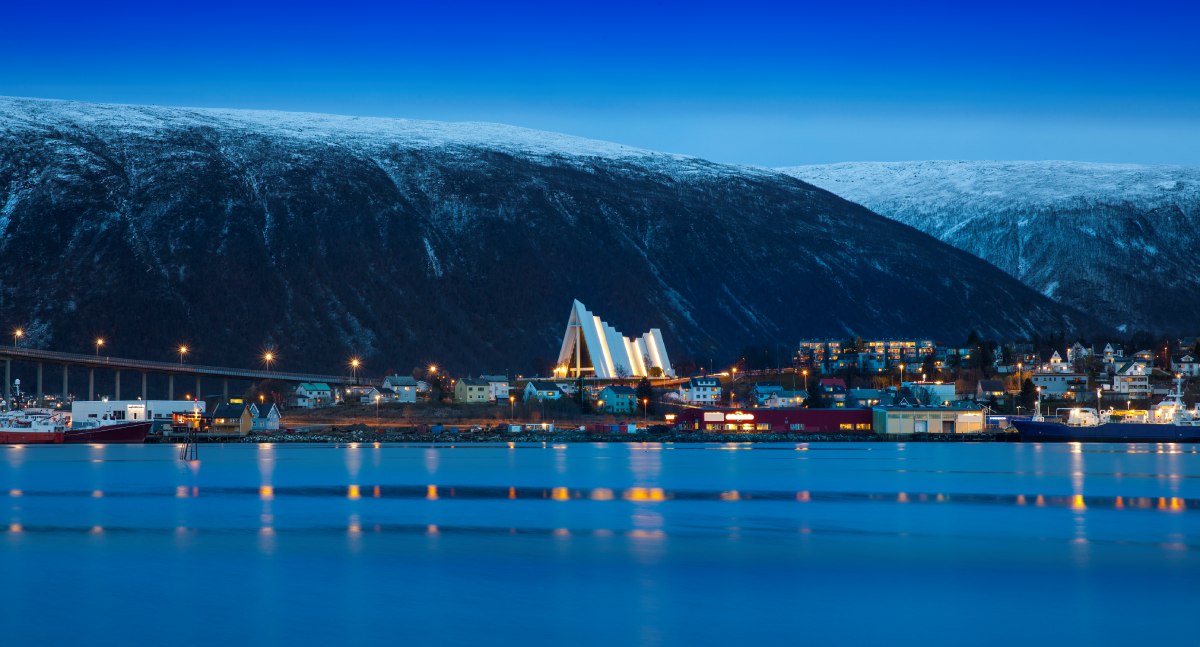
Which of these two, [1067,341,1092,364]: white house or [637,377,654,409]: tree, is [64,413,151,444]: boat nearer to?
[637,377,654,409]: tree

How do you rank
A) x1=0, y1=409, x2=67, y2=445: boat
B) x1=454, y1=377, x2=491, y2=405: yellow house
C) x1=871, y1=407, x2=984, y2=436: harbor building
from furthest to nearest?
x1=454, y1=377, x2=491, y2=405: yellow house, x1=871, y1=407, x2=984, y2=436: harbor building, x1=0, y1=409, x2=67, y2=445: boat

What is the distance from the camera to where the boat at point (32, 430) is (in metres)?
105

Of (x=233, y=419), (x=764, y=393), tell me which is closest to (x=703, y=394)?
(x=764, y=393)

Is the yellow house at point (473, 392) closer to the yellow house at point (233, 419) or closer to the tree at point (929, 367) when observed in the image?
the yellow house at point (233, 419)

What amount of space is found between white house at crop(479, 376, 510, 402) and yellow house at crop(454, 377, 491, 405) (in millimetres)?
151

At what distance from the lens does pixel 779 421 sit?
377 ft

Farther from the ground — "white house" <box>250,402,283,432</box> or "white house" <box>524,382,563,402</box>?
"white house" <box>524,382,563,402</box>

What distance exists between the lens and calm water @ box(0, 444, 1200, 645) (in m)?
22.6

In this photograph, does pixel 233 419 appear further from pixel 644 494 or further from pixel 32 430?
pixel 644 494

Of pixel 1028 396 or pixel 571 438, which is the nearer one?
pixel 571 438

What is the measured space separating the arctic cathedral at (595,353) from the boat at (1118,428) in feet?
204

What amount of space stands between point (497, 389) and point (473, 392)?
3023 millimetres

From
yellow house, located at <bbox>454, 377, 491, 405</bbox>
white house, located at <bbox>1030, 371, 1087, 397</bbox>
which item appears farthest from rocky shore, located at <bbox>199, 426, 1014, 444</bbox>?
white house, located at <bbox>1030, 371, 1087, 397</bbox>

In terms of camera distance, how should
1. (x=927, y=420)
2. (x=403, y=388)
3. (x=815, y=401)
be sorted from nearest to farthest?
(x=927, y=420)
(x=815, y=401)
(x=403, y=388)
